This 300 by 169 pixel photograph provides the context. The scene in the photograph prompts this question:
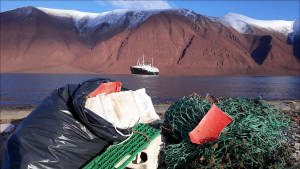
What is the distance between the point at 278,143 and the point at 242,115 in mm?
449

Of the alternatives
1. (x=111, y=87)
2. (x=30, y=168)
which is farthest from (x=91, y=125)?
(x=111, y=87)

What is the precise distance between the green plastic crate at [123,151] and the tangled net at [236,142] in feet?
0.79

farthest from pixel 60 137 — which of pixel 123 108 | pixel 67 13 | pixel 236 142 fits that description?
pixel 67 13

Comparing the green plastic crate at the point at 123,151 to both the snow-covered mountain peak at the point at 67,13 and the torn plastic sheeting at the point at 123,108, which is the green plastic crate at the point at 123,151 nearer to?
the torn plastic sheeting at the point at 123,108

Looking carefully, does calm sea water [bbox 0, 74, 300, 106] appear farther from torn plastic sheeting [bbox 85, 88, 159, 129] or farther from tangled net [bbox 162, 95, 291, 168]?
tangled net [bbox 162, 95, 291, 168]

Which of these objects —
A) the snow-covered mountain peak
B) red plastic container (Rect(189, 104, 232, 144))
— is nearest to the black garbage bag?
red plastic container (Rect(189, 104, 232, 144))

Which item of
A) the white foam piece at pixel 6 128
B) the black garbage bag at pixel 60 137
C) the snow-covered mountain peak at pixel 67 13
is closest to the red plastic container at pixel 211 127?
the black garbage bag at pixel 60 137

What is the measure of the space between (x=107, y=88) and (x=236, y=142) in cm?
159

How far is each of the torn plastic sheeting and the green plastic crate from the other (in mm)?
211

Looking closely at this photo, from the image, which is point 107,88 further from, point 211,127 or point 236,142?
point 236,142

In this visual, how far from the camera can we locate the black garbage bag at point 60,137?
1612mm

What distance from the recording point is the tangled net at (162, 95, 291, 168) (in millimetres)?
1659

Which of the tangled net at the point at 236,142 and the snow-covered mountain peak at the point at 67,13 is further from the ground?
the snow-covered mountain peak at the point at 67,13

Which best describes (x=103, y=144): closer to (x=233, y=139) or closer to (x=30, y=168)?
(x=30, y=168)
